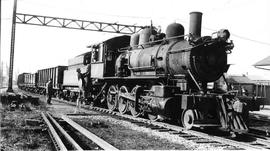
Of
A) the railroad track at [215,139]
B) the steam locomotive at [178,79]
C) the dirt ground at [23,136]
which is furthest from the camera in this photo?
the steam locomotive at [178,79]

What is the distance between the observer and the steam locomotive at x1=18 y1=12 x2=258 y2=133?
28.1 feet

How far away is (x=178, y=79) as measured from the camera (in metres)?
9.86

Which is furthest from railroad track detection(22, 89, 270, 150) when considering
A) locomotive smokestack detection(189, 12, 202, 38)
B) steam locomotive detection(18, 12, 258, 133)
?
locomotive smokestack detection(189, 12, 202, 38)

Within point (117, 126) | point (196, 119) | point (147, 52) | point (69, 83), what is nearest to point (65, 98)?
point (69, 83)

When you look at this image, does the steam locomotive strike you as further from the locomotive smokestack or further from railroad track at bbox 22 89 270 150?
railroad track at bbox 22 89 270 150

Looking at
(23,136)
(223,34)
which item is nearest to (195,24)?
(223,34)

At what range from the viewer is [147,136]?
761 cm

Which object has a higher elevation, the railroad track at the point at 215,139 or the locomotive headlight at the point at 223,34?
the locomotive headlight at the point at 223,34

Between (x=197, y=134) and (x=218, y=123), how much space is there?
1.12 meters

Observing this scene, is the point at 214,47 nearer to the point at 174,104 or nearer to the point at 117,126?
the point at 174,104

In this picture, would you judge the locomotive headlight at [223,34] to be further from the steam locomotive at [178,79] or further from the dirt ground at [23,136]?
the dirt ground at [23,136]

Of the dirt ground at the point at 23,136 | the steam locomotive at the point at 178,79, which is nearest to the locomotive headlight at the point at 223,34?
the steam locomotive at the point at 178,79

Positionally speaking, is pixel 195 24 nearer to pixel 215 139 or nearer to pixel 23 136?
pixel 215 139

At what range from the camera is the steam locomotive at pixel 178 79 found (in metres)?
8.55
